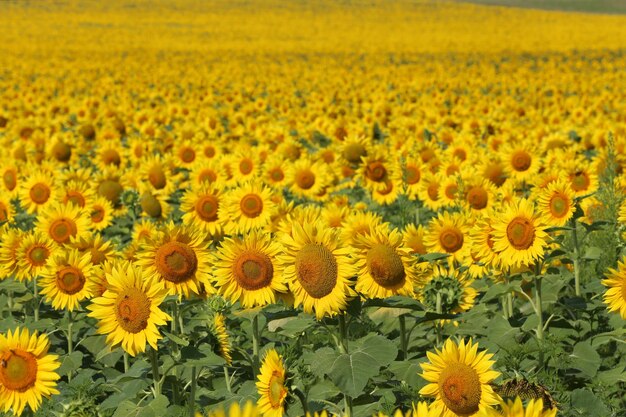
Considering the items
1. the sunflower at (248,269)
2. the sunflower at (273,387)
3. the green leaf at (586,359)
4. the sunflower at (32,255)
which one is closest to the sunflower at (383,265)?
the sunflower at (248,269)

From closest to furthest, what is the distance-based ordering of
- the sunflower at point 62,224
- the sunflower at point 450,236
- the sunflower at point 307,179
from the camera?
the sunflower at point 450,236 → the sunflower at point 62,224 → the sunflower at point 307,179

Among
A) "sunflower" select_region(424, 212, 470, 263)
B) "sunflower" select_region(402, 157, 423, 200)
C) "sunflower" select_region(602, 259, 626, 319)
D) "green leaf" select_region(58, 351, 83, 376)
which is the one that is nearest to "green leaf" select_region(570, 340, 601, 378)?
"sunflower" select_region(602, 259, 626, 319)

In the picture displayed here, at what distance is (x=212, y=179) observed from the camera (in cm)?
899

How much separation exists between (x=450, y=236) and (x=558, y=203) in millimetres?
879

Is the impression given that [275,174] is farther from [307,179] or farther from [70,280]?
[70,280]

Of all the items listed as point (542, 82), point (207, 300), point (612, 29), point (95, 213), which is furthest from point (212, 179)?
point (612, 29)

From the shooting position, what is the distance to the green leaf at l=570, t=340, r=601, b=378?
4980 mm

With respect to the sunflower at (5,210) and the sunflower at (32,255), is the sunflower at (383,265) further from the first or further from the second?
the sunflower at (5,210)

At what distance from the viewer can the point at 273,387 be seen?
3.68 m

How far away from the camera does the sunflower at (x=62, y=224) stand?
6.37 m

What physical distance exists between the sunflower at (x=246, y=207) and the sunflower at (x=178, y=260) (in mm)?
1747

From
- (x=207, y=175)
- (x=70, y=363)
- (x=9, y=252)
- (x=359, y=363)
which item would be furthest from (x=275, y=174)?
(x=359, y=363)

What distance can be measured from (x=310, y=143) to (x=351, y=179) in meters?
4.40

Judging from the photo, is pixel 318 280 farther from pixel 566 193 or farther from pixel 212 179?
pixel 212 179
